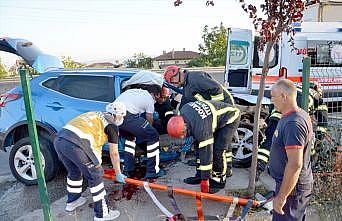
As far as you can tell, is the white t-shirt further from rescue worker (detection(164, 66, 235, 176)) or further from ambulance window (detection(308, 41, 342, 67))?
ambulance window (detection(308, 41, 342, 67))

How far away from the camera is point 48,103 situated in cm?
492

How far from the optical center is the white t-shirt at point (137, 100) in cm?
445

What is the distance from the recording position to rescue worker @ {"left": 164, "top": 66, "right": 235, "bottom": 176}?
184 inches

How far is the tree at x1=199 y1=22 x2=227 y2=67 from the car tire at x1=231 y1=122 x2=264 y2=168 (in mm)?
25568

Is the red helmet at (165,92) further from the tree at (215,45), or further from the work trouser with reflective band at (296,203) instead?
the tree at (215,45)

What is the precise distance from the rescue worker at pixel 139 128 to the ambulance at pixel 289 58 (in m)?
4.59

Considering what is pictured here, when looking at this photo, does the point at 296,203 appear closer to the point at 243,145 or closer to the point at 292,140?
the point at 292,140

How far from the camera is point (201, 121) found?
3852mm

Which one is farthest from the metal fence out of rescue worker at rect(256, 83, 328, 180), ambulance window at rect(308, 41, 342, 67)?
ambulance window at rect(308, 41, 342, 67)

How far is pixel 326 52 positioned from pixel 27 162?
28.6 ft

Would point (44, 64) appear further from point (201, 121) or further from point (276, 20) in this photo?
point (276, 20)

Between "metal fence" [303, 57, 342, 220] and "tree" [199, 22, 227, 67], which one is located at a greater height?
"tree" [199, 22, 227, 67]

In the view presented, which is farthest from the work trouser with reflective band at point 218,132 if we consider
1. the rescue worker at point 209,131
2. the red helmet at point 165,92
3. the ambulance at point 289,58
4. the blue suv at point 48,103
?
the ambulance at point 289,58

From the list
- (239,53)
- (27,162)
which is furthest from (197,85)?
(239,53)
